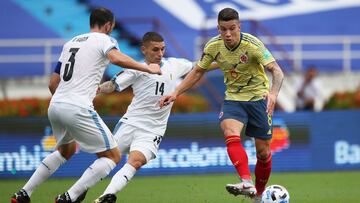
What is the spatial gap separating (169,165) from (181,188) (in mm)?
3433

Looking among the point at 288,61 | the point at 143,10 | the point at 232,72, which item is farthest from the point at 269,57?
the point at 143,10

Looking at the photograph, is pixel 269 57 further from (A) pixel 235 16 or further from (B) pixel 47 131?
(B) pixel 47 131

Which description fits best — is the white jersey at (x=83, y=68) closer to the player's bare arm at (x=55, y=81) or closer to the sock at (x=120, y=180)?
the player's bare arm at (x=55, y=81)

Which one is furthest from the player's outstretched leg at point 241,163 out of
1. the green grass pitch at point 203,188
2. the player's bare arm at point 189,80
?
the green grass pitch at point 203,188

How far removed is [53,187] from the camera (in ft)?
49.3

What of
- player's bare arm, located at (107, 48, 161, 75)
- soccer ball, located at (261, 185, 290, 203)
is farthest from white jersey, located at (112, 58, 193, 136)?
soccer ball, located at (261, 185, 290, 203)

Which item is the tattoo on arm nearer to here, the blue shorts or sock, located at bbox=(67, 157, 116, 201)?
the blue shorts

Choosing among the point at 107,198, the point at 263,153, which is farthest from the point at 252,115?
the point at 107,198

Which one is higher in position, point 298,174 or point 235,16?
point 235,16

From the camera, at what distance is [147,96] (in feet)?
38.2

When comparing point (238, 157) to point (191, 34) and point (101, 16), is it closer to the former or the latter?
point (101, 16)

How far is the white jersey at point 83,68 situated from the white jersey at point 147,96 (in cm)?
129

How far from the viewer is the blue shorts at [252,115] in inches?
443

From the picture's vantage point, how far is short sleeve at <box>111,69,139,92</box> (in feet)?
38.2
